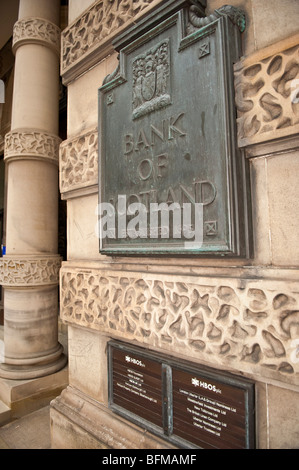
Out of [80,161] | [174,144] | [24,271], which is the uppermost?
[80,161]

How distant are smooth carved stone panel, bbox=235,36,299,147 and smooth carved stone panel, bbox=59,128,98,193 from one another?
1057mm

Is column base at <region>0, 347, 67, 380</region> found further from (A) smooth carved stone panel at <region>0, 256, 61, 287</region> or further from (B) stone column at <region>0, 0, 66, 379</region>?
(A) smooth carved stone panel at <region>0, 256, 61, 287</region>

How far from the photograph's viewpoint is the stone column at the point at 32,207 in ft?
10.1

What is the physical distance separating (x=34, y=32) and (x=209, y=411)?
406 cm

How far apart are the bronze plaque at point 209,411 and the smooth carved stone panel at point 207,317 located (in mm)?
130

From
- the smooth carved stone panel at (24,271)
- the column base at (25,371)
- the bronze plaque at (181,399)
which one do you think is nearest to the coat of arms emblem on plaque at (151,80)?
the bronze plaque at (181,399)

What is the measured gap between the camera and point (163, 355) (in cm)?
158

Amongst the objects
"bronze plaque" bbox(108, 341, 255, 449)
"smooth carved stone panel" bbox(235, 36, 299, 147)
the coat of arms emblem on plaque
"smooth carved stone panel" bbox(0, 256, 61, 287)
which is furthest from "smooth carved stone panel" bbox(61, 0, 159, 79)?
"bronze plaque" bbox(108, 341, 255, 449)

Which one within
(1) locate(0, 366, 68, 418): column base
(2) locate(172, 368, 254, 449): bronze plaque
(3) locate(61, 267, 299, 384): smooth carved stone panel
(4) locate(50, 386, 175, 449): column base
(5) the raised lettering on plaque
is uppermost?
(5) the raised lettering on plaque

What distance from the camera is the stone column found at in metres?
3.07

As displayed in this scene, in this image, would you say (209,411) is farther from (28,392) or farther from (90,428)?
(28,392)

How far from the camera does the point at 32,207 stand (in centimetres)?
318

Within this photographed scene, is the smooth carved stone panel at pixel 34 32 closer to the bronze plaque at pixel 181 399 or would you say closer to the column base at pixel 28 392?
the bronze plaque at pixel 181 399

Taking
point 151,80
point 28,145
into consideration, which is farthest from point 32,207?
point 151,80
